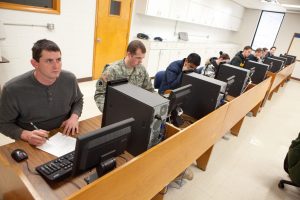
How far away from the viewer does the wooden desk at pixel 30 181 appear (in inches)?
38.4

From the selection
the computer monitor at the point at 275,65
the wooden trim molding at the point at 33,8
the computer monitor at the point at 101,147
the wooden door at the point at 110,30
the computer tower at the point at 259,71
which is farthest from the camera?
the computer monitor at the point at 275,65

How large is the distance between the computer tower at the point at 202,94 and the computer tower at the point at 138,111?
809mm

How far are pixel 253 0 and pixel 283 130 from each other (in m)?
5.01

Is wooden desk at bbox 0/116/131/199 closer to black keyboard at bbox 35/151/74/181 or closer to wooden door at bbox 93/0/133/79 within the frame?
black keyboard at bbox 35/151/74/181

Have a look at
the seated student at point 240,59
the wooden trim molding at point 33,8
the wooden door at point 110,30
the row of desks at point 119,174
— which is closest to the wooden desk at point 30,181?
the row of desks at point 119,174

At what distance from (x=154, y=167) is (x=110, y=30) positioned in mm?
3655

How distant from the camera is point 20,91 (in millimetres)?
1347

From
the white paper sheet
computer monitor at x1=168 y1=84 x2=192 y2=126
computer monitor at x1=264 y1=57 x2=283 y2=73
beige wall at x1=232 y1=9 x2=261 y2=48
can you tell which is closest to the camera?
the white paper sheet

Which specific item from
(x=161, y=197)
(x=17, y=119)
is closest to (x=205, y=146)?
(x=161, y=197)

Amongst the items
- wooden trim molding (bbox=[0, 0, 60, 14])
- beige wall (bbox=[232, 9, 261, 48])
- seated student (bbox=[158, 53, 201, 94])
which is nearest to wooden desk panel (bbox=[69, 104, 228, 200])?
seated student (bbox=[158, 53, 201, 94])

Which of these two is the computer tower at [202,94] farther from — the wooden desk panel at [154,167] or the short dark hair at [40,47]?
the short dark hair at [40,47]

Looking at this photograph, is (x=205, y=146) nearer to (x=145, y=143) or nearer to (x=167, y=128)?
(x=167, y=128)

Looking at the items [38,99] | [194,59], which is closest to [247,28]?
[194,59]

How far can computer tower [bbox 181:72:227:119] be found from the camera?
195cm
